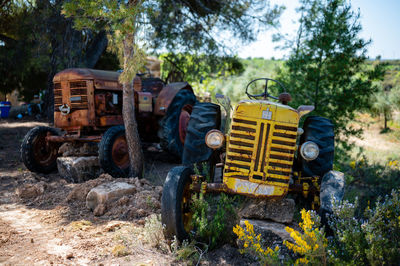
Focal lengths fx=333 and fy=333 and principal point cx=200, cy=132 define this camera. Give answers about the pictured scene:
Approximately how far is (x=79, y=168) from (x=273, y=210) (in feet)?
10.7

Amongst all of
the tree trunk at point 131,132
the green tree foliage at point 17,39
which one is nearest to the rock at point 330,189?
the tree trunk at point 131,132

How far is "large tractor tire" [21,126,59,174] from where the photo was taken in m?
5.72

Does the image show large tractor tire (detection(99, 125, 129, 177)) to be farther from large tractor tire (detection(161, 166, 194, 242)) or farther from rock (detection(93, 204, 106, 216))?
large tractor tire (detection(161, 166, 194, 242))

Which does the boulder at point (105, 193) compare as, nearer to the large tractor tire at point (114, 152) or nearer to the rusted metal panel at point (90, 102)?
the large tractor tire at point (114, 152)

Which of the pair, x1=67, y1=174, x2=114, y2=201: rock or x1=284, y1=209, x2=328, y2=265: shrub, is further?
x1=67, y1=174, x2=114, y2=201: rock

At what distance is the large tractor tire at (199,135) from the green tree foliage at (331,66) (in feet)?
10.1

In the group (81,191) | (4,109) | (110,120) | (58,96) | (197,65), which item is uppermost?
(197,65)

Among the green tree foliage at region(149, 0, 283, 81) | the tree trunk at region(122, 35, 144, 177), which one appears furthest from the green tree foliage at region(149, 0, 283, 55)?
the tree trunk at region(122, 35, 144, 177)

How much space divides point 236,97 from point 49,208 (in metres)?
16.5

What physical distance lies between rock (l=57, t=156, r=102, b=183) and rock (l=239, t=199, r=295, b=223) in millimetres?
2943

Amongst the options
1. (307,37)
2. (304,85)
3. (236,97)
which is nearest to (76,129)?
(304,85)

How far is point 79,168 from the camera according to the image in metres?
5.33

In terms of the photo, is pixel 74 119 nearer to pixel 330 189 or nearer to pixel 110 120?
pixel 110 120

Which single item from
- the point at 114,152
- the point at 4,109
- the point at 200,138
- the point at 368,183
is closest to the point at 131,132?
the point at 114,152
